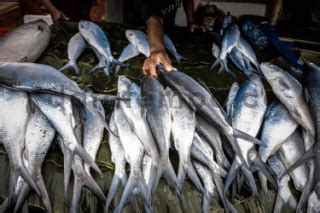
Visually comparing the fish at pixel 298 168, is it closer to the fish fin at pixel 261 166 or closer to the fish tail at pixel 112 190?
the fish fin at pixel 261 166

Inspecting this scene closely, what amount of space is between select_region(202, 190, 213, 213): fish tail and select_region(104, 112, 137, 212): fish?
1.29 ft

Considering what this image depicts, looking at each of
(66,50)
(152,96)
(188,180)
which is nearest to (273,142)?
(188,180)

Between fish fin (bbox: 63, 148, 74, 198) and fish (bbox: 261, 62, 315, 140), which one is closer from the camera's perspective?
fish fin (bbox: 63, 148, 74, 198)

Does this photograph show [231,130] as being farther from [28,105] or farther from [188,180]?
[28,105]

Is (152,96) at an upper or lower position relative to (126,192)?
upper

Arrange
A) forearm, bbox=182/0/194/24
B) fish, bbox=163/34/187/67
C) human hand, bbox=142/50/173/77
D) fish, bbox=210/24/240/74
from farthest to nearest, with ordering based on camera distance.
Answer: forearm, bbox=182/0/194/24 → fish, bbox=163/34/187/67 → fish, bbox=210/24/240/74 → human hand, bbox=142/50/173/77

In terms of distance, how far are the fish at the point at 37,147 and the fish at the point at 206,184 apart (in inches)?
34.4

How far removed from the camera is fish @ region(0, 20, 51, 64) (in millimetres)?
2869

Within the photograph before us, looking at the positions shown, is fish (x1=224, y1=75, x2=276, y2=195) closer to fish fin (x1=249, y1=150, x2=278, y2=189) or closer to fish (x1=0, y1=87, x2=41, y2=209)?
fish fin (x1=249, y1=150, x2=278, y2=189)

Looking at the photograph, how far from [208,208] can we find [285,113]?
85 cm

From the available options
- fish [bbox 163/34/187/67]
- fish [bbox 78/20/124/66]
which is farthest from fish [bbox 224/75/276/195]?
fish [bbox 78/20/124/66]

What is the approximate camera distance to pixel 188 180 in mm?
2004

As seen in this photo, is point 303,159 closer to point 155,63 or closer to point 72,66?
point 155,63

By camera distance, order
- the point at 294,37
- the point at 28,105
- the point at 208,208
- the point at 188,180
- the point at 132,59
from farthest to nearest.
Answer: the point at 294,37, the point at 132,59, the point at 28,105, the point at 188,180, the point at 208,208
